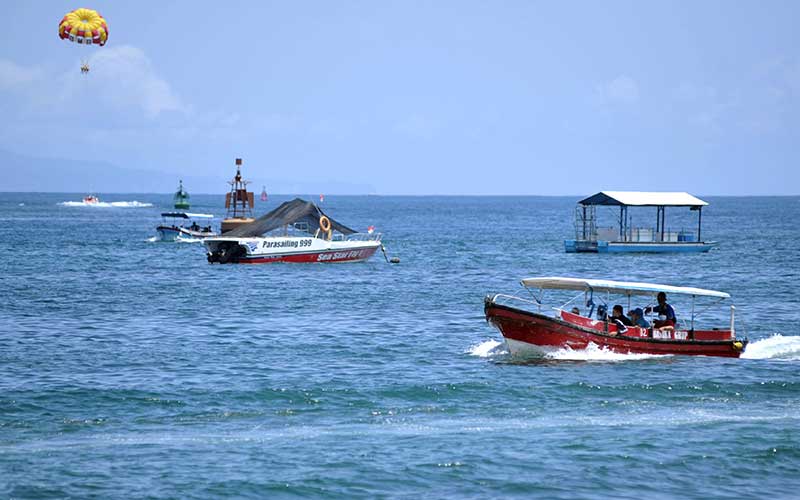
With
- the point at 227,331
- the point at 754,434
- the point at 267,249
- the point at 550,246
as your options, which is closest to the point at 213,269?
the point at 267,249

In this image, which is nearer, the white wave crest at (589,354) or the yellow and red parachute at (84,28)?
the white wave crest at (589,354)

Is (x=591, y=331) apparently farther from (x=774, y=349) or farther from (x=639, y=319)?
(x=774, y=349)

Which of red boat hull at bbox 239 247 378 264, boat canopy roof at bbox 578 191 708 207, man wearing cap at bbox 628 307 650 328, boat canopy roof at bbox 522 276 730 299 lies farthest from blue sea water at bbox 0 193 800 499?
boat canopy roof at bbox 578 191 708 207

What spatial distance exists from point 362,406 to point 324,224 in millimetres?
42838

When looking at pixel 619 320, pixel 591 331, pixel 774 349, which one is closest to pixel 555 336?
pixel 591 331

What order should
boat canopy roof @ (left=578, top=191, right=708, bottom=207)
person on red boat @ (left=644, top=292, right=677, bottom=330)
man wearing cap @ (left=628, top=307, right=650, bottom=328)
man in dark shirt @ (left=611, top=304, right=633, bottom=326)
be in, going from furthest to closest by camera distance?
1. boat canopy roof @ (left=578, top=191, right=708, bottom=207)
2. person on red boat @ (left=644, top=292, right=677, bottom=330)
3. man wearing cap @ (left=628, top=307, right=650, bottom=328)
4. man in dark shirt @ (left=611, top=304, right=633, bottom=326)

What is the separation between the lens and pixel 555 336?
29.9 m

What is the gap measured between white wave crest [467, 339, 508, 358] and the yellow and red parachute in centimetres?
4816

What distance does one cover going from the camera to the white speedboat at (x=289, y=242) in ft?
217

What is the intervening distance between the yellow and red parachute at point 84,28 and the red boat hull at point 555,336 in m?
50.2

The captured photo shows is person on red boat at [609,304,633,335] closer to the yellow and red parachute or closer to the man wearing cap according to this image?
the man wearing cap

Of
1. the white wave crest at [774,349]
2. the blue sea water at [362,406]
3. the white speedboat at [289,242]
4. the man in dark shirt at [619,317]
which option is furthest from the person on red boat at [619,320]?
the white speedboat at [289,242]

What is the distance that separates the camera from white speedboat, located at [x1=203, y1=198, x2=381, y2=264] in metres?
66.1

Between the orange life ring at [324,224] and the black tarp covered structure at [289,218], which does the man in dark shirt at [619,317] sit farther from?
the black tarp covered structure at [289,218]
